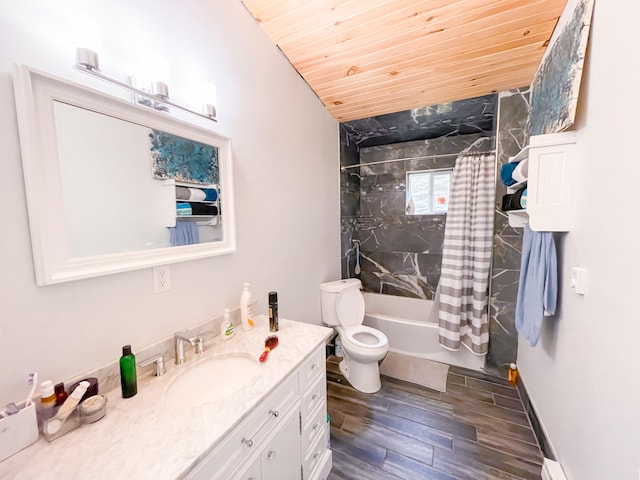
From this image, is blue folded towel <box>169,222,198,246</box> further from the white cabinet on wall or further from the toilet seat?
the white cabinet on wall

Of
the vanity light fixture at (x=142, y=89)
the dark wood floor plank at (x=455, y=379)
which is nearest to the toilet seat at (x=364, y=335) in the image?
the dark wood floor plank at (x=455, y=379)

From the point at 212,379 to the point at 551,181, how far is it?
1.92 m

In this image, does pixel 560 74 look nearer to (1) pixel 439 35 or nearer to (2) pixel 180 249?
(1) pixel 439 35

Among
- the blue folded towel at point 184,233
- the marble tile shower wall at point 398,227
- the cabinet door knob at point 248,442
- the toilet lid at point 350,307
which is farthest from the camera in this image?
the marble tile shower wall at point 398,227

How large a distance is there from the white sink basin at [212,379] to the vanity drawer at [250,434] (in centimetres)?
14

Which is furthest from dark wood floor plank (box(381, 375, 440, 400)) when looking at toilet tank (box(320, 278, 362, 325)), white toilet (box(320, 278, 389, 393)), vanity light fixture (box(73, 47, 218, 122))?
vanity light fixture (box(73, 47, 218, 122))

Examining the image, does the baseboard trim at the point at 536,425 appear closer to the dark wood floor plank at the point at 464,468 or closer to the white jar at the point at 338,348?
the dark wood floor plank at the point at 464,468

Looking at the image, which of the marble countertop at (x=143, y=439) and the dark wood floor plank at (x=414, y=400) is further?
the dark wood floor plank at (x=414, y=400)

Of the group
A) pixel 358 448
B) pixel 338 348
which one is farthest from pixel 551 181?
pixel 338 348

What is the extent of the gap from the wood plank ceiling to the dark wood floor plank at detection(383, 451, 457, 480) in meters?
2.62

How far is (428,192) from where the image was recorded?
3027mm

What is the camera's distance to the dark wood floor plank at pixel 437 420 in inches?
66.9

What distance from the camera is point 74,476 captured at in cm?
62

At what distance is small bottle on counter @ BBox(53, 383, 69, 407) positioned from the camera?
77 centimetres
